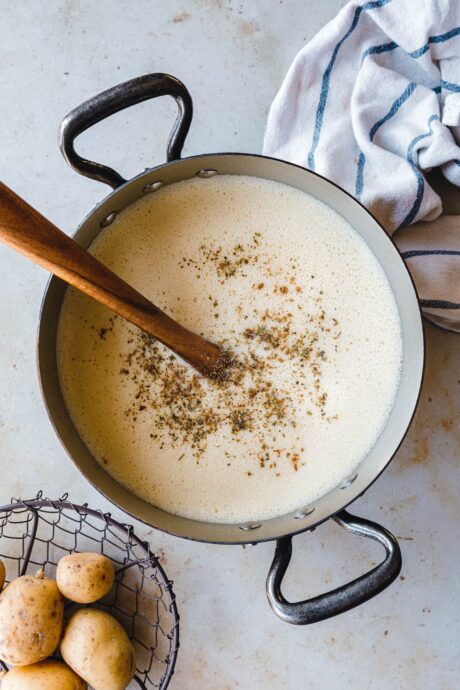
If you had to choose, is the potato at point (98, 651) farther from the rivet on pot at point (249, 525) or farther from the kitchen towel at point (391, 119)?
the kitchen towel at point (391, 119)

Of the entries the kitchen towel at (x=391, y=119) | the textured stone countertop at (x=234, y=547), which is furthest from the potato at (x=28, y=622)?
the kitchen towel at (x=391, y=119)

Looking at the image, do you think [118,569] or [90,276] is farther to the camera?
[118,569]

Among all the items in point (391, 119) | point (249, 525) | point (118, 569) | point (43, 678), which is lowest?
point (43, 678)

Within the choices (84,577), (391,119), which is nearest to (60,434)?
(84,577)

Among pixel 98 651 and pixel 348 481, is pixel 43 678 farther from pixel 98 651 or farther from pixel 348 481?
pixel 348 481

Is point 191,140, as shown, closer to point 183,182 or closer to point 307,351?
point 183,182

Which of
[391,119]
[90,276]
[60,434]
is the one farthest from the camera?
[391,119]

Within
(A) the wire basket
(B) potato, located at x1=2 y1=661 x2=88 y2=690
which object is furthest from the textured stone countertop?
(B) potato, located at x1=2 y1=661 x2=88 y2=690

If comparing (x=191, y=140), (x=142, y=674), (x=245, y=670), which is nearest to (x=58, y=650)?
(x=142, y=674)
